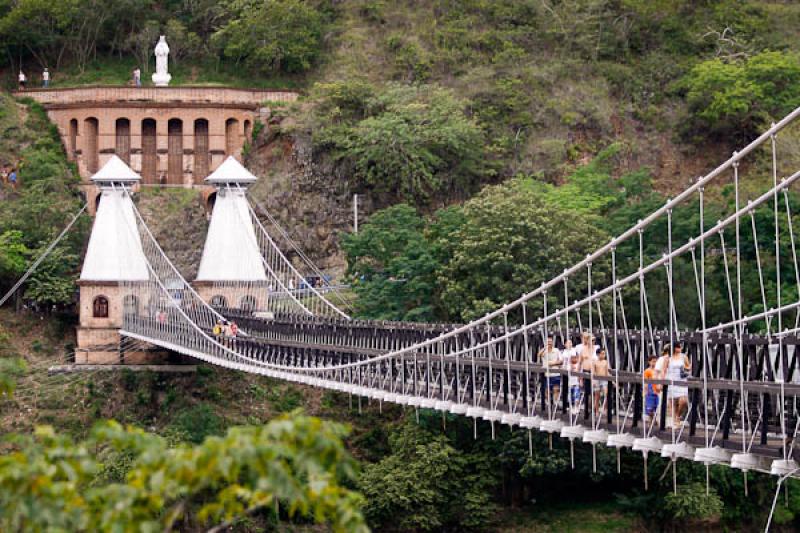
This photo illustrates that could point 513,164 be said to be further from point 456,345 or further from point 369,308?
point 456,345

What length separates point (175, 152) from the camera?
53344mm

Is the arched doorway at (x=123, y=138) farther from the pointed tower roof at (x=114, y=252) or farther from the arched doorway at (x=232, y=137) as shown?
the pointed tower roof at (x=114, y=252)

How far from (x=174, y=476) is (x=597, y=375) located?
995cm

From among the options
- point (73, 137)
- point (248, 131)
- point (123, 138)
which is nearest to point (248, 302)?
point (248, 131)

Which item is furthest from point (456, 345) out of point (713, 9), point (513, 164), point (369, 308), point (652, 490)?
point (713, 9)

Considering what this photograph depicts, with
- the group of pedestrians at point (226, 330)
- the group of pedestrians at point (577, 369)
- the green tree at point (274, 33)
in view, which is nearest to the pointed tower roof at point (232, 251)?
the group of pedestrians at point (226, 330)

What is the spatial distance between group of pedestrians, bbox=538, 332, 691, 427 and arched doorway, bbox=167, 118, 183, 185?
2886cm

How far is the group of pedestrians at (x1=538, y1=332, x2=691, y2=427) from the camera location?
20.9m

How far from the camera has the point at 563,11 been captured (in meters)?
55.6

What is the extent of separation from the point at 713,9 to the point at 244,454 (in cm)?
4426

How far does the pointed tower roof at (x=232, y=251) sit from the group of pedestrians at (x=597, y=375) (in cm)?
1948

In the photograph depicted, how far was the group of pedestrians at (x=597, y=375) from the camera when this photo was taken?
68.7ft

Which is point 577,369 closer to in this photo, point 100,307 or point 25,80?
point 100,307

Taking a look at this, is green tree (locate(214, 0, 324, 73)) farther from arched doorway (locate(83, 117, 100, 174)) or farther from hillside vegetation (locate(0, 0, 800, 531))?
arched doorway (locate(83, 117, 100, 174))
